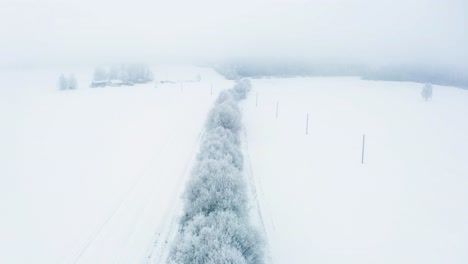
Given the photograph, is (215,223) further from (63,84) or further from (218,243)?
(63,84)

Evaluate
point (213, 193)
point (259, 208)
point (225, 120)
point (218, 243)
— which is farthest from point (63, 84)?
point (218, 243)

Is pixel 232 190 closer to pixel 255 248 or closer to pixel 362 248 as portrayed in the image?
pixel 255 248

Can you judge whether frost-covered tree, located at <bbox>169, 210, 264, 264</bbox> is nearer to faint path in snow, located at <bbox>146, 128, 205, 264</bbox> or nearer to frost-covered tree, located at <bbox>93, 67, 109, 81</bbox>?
faint path in snow, located at <bbox>146, 128, 205, 264</bbox>

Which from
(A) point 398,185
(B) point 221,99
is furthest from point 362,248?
(B) point 221,99

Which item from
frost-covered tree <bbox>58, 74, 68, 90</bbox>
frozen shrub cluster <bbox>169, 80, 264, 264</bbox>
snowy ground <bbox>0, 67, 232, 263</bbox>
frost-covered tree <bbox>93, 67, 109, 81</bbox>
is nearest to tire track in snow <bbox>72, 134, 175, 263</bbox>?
snowy ground <bbox>0, 67, 232, 263</bbox>

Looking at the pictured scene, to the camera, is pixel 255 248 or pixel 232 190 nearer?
pixel 255 248

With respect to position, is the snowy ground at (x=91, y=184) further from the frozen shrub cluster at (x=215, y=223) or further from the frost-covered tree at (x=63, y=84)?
the frost-covered tree at (x=63, y=84)
